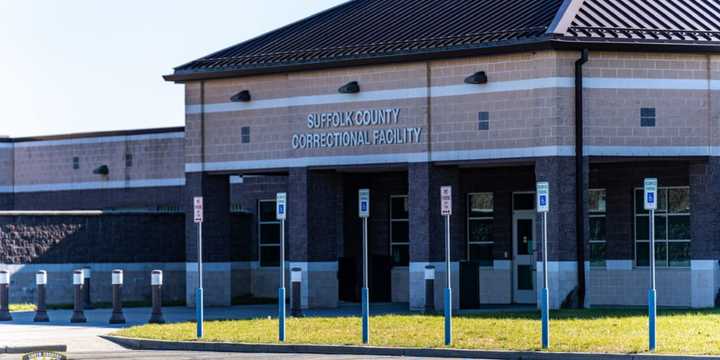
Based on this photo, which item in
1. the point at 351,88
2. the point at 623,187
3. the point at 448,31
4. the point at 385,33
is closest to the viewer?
the point at 448,31

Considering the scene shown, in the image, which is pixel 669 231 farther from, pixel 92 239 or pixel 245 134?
pixel 92 239

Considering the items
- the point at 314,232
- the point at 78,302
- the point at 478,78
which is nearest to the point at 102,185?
the point at 314,232

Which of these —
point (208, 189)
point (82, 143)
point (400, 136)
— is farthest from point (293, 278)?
point (82, 143)

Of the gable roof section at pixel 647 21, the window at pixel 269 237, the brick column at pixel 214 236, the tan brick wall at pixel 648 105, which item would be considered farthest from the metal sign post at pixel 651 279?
the window at pixel 269 237

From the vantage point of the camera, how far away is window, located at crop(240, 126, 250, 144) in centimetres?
3725

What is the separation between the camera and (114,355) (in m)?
24.0

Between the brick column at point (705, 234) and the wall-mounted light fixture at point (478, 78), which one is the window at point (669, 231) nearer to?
the brick column at point (705, 234)

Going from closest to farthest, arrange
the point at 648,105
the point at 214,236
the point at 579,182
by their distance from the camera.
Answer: the point at 579,182 → the point at 648,105 → the point at 214,236

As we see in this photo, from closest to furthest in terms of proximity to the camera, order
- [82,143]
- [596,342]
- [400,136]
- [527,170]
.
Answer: [596,342], [400,136], [527,170], [82,143]

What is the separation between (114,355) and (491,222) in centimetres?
1584

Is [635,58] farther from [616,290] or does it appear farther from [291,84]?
[291,84]

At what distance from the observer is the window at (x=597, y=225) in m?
35.9

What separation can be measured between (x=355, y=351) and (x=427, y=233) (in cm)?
1028

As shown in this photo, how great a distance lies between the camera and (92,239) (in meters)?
39.9
